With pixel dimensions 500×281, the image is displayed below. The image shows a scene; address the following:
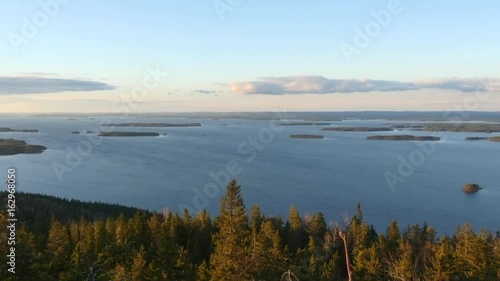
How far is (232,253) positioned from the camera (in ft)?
47.6

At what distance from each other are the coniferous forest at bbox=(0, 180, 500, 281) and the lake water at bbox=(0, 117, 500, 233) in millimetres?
18589

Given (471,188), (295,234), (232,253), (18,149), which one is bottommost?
(471,188)

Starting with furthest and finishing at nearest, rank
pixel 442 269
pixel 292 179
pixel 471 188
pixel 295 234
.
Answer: pixel 292 179 → pixel 471 188 → pixel 295 234 → pixel 442 269

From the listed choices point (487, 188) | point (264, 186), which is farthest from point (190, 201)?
point (487, 188)

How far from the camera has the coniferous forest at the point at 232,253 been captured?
14703mm

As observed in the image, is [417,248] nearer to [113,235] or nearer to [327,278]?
[327,278]

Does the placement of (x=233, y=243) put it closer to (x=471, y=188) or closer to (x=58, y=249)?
(x=58, y=249)

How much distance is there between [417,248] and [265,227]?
15291 mm

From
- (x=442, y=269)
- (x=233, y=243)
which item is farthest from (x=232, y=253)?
(x=442, y=269)

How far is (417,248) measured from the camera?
38719mm

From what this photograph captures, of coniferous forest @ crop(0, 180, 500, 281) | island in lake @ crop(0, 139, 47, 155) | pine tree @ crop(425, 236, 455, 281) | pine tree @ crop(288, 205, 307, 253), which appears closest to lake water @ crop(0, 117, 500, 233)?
island in lake @ crop(0, 139, 47, 155)

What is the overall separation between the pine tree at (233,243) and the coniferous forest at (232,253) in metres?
0.03

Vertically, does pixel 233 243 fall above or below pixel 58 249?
above

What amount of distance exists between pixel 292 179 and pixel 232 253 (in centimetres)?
6468
